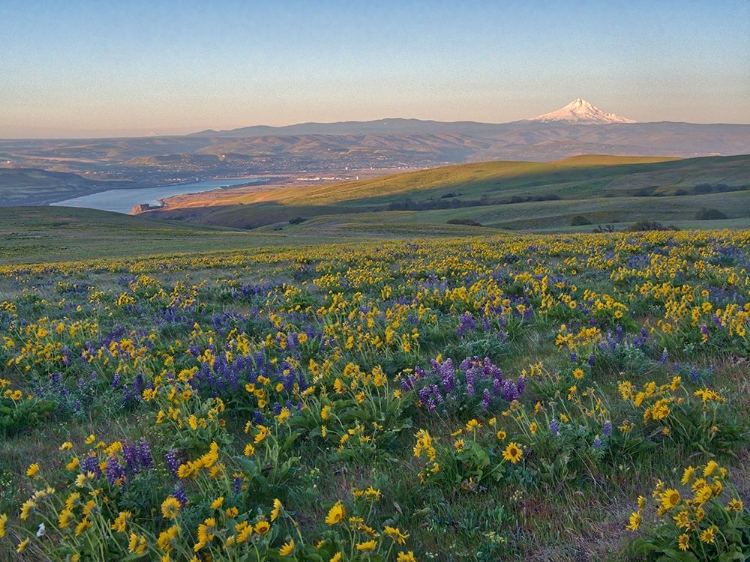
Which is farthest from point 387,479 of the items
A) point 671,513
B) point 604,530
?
point 671,513

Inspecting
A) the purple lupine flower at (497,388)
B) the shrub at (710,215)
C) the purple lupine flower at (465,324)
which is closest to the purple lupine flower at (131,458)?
the purple lupine flower at (497,388)

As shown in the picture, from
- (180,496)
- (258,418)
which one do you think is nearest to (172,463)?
(180,496)

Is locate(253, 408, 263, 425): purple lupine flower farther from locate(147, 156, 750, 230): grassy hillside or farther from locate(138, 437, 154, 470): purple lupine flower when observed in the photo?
locate(147, 156, 750, 230): grassy hillside

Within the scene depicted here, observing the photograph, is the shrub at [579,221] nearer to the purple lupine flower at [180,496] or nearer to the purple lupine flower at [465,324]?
the purple lupine flower at [465,324]

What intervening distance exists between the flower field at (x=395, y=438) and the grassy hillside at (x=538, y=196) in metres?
62.8

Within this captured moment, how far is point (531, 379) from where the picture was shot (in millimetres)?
4789

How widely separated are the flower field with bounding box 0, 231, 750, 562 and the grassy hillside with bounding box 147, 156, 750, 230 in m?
62.8

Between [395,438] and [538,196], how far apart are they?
116 meters

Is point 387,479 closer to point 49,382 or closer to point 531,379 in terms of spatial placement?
point 531,379

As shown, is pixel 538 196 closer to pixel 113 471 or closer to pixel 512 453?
pixel 512 453

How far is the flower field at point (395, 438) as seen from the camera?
9.53ft

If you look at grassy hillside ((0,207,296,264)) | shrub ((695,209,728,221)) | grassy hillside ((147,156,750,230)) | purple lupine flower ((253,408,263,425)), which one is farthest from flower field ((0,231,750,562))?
grassy hillside ((147,156,750,230))

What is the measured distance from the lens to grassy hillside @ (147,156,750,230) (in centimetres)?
7094

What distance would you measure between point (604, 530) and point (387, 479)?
129 centimetres
